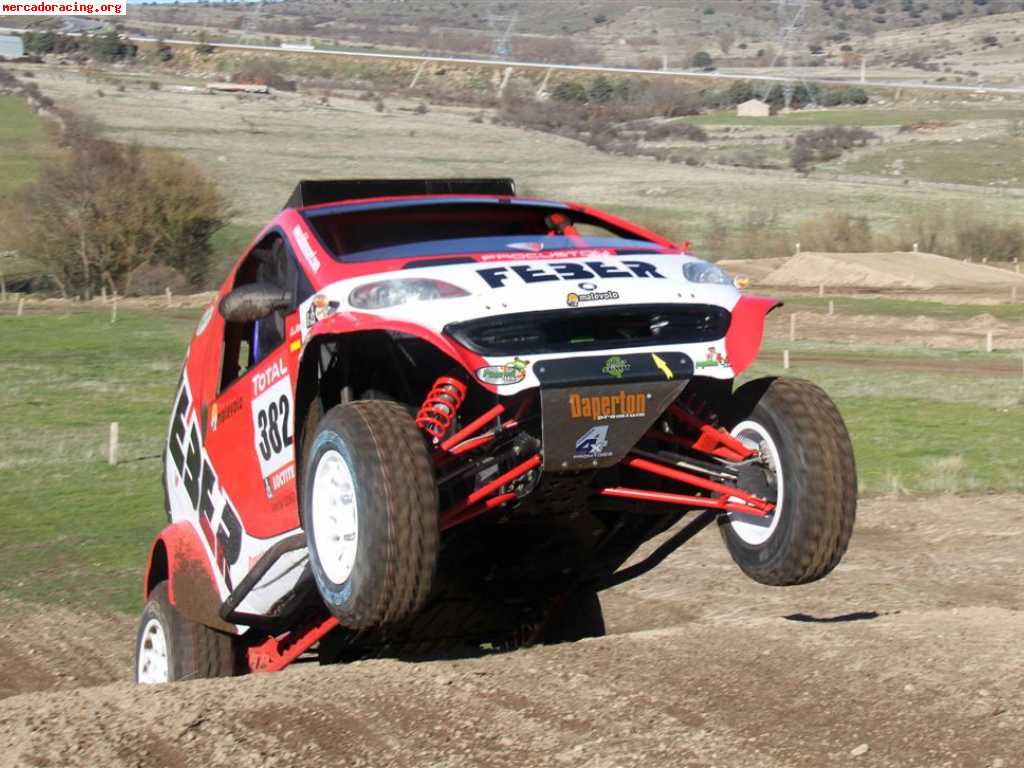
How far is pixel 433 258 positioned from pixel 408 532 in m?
1.24

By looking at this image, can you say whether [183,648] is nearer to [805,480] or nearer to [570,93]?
[805,480]

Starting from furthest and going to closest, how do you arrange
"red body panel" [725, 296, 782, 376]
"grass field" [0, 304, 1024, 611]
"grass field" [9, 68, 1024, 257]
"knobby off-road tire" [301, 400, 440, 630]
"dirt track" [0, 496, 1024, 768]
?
"grass field" [9, 68, 1024, 257], "grass field" [0, 304, 1024, 611], "red body panel" [725, 296, 782, 376], "knobby off-road tire" [301, 400, 440, 630], "dirt track" [0, 496, 1024, 768]

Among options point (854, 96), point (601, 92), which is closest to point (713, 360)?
Result: point (601, 92)

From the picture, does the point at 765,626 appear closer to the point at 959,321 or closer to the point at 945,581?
the point at 945,581

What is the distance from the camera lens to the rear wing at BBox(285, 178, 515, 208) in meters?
7.38

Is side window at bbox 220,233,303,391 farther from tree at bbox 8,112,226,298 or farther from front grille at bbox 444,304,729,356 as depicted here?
tree at bbox 8,112,226,298

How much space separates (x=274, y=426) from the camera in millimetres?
6902

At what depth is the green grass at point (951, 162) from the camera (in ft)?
315

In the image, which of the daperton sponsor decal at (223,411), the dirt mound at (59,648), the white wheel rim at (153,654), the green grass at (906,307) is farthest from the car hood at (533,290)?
the green grass at (906,307)

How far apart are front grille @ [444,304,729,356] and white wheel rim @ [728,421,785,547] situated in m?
0.57

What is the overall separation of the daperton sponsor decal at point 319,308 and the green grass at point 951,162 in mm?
92108

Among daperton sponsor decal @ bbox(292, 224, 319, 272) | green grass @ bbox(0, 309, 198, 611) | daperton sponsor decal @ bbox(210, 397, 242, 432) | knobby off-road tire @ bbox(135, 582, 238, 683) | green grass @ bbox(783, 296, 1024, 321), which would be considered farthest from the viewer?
green grass @ bbox(783, 296, 1024, 321)

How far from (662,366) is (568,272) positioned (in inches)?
21.9

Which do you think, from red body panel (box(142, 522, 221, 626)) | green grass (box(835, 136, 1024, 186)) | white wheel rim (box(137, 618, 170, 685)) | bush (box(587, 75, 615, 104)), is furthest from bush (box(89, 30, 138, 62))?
red body panel (box(142, 522, 221, 626))
